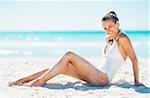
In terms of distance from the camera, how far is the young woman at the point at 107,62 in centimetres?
509

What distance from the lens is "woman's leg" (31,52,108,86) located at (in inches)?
201

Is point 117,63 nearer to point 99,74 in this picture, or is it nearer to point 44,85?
point 99,74

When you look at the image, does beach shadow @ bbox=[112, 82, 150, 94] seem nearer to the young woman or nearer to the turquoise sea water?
the young woman

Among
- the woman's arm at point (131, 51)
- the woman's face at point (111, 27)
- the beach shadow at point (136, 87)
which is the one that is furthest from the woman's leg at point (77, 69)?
the woman's face at point (111, 27)

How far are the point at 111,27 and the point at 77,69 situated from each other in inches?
29.0

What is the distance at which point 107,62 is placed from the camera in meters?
5.22

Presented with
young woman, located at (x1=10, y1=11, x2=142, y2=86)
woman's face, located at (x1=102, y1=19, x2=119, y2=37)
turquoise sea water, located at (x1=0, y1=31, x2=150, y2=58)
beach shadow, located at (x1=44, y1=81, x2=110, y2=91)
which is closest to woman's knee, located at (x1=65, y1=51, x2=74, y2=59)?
young woman, located at (x1=10, y1=11, x2=142, y2=86)

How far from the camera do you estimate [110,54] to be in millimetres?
5211

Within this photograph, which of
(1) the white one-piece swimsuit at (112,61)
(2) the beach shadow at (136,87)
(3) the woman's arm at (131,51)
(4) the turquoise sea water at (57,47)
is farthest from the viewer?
(4) the turquoise sea water at (57,47)

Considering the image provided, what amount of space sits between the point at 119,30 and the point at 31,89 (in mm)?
1412

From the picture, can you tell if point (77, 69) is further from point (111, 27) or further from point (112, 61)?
point (111, 27)

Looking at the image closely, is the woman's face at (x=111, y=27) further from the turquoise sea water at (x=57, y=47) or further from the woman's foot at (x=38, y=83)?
the turquoise sea water at (x=57, y=47)

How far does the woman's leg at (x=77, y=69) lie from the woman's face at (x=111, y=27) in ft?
1.69

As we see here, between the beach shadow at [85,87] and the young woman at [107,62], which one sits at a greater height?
the young woman at [107,62]
